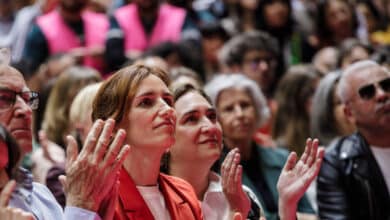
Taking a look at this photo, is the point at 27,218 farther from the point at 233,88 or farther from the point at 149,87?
the point at 233,88

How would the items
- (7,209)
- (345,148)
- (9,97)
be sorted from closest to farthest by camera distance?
(7,209), (9,97), (345,148)

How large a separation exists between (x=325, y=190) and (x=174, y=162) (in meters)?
0.99

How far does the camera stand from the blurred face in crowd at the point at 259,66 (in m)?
6.30

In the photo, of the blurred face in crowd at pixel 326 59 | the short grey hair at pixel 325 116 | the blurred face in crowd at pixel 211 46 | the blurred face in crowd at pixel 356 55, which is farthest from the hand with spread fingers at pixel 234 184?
the blurred face in crowd at pixel 211 46

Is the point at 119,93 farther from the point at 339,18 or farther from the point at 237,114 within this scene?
the point at 339,18

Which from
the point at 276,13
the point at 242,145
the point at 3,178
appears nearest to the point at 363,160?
the point at 242,145

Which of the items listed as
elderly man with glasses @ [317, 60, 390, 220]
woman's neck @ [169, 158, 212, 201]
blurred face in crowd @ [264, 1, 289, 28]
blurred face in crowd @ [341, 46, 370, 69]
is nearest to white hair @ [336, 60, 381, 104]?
elderly man with glasses @ [317, 60, 390, 220]

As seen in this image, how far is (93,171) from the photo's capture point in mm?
2588

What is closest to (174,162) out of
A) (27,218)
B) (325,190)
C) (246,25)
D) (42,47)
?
(325,190)

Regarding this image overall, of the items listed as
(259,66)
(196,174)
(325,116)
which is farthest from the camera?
(259,66)

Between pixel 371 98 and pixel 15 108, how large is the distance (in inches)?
81.8

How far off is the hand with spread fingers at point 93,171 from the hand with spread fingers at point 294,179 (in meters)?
0.87

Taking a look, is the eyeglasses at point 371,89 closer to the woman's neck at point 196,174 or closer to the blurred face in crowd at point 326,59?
the woman's neck at point 196,174

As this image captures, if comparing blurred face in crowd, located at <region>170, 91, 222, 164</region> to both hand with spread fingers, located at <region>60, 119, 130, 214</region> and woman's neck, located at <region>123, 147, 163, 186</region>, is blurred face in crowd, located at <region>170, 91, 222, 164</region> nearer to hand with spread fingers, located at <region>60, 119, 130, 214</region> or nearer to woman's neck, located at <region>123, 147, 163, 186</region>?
woman's neck, located at <region>123, 147, 163, 186</region>
